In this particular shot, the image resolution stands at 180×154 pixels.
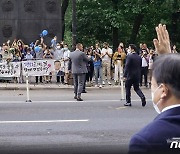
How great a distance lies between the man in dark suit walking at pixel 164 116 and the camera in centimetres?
222

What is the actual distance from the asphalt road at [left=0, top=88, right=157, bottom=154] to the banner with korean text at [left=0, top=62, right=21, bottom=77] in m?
3.55

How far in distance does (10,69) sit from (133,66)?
811 cm

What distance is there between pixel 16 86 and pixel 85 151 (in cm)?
1250

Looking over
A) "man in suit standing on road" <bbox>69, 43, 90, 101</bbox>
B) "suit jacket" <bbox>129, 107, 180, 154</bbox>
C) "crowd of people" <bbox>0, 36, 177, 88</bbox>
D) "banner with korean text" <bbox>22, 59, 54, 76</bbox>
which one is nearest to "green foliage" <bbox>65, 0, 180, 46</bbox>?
"crowd of people" <bbox>0, 36, 177, 88</bbox>

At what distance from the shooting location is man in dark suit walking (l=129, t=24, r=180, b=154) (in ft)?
7.29

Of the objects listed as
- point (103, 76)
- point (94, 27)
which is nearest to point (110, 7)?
point (94, 27)

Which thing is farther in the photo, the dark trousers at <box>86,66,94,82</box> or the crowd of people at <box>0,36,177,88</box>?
the dark trousers at <box>86,66,94,82</box>

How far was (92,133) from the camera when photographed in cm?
978

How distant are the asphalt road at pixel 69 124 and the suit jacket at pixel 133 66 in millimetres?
911

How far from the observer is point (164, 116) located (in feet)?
7.61

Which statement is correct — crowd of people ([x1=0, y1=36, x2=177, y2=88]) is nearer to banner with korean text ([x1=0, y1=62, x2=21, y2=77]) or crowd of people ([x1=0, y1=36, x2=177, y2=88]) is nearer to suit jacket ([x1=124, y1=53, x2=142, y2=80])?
banner with korean text ([x1=0, y1=62, x2=21, y2=77])

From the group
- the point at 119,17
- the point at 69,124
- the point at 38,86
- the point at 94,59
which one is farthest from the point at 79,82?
the point at 119,17

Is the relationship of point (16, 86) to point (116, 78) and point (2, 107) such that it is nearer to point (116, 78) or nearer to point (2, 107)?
point (116, 78)

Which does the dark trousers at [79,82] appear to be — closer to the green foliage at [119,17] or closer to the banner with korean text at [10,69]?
the banner with korean text at [10,69]
